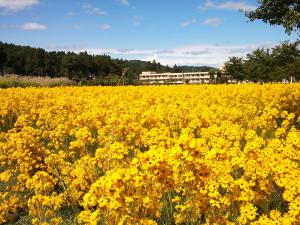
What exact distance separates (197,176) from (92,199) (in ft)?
4.18

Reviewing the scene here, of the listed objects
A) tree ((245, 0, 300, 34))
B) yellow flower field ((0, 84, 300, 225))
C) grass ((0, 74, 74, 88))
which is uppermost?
tree ((245, 0, 300, 34))

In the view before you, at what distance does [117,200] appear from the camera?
401 centimetres

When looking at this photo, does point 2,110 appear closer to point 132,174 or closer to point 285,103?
point 285,103

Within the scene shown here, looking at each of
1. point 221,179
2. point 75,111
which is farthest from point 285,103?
point 221,179

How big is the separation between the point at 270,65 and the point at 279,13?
154 feet

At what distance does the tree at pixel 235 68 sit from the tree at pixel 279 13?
2033 inches

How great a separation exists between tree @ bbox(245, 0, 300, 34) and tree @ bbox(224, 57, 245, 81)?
2033 inches

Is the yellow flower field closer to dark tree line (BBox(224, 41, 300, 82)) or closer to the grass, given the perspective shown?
the grass

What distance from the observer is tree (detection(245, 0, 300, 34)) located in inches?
555

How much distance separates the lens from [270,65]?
60.2 metres

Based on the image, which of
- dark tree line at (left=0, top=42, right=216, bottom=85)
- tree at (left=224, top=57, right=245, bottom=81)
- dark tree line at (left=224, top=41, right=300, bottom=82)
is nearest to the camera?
dark tree line at (left=224, top=41, right=300, bottom=82)

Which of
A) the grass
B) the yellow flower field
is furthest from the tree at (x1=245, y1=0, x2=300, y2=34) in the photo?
the grass

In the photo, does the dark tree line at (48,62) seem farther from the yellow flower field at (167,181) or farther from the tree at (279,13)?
the yellow flower field at (167,181)

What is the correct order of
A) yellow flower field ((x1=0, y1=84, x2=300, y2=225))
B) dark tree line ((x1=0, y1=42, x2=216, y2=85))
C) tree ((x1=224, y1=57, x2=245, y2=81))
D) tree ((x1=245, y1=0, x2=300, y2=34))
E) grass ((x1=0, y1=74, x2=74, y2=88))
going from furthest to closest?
1. dark tree line ((x1=0, y1=42, x2=216, y2=85))
2. tree ((x1=224, y1=57, x2=245, y2=81))
3. grass ((x1=0, y1=74, x2=74, y2=88))
4. tree ((x1=245, y1=0, x2=300, y2=34))
5. yellow flower field ((x1=0, y1=84, x2=300, y2=225))
